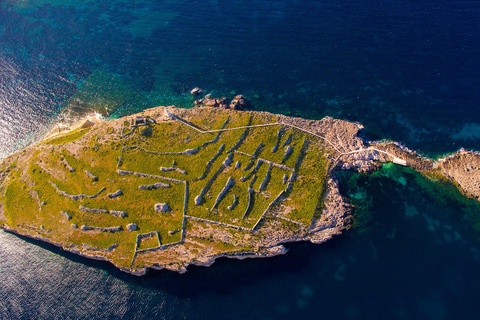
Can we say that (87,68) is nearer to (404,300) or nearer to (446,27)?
(404,300)

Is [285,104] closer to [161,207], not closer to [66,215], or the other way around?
[161,207]

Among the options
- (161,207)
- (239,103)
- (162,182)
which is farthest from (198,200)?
(239,103)

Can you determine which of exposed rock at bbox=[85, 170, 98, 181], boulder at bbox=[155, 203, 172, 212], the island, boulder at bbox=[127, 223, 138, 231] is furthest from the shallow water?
exposed rock at bbox=[85, 170, 98, 181]

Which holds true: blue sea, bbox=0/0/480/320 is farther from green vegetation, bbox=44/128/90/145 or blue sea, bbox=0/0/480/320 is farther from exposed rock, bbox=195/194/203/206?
exposed rock, bbox=195/194/203/206

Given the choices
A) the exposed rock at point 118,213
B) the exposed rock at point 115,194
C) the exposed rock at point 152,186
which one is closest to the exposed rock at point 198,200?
the exposed rock at point 152,186

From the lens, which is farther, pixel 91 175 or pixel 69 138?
pixel 69 138

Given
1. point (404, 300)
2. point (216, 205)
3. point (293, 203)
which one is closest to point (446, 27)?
point (293, 203)
